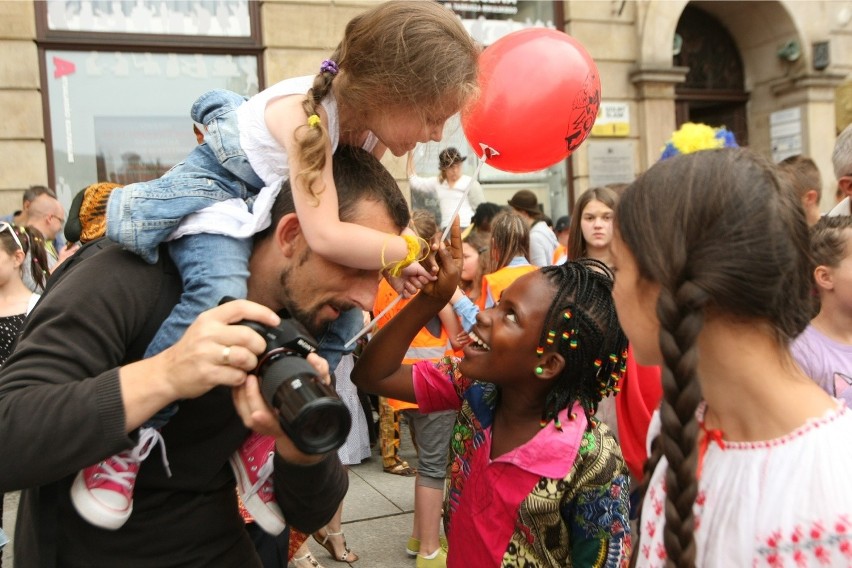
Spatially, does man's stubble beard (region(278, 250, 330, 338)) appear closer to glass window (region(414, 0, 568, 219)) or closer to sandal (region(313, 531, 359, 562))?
sandal (region(313, 531, 359, 562))

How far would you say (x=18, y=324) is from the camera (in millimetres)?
4258

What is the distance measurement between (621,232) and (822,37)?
35.4 feet

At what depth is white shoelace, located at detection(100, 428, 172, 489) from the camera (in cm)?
147

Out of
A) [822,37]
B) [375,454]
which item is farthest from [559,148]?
[822,37]

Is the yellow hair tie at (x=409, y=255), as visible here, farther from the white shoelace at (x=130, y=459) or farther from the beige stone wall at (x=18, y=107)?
the beige stone wall at (x=18, y=107)

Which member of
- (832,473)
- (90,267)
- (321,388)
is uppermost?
(90,267)

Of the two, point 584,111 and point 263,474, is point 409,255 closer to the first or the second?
point 263,474

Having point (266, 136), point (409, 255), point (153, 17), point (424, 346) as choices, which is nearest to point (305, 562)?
point (424, 346)

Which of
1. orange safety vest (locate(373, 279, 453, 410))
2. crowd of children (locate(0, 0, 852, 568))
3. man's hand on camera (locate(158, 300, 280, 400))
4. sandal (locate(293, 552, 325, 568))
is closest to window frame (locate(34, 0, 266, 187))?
orange safety vest (locate(373, 279, 453, 410))

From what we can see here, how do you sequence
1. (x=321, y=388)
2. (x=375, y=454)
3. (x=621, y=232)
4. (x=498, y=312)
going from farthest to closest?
1. (x=375, y=454)
2. (x=498, y=312)
3. (x=621, y=232)
4. (x=321, y=388)

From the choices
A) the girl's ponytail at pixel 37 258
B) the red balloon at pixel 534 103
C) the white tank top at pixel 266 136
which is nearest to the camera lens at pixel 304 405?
the white tank top at pixel 266 136

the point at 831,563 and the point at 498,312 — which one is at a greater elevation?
the point at 498,312

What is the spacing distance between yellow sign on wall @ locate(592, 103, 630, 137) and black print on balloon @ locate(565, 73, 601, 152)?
269 inches

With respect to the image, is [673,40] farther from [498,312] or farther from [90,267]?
[90,267]
